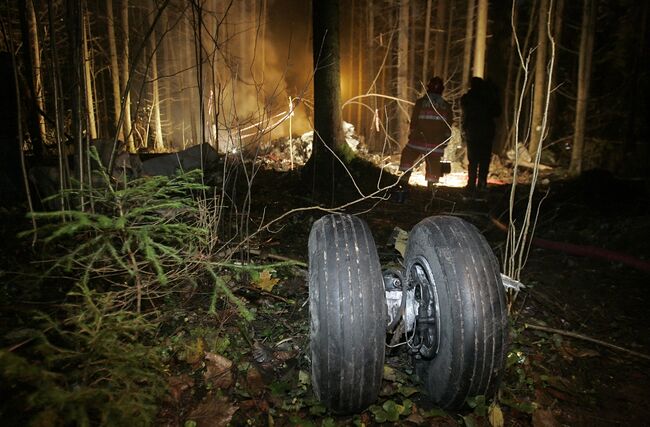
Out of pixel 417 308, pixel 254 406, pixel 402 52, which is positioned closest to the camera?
pixel 254 406

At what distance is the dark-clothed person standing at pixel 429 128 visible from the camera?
7.60 m

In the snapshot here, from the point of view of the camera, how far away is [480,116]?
323 inches

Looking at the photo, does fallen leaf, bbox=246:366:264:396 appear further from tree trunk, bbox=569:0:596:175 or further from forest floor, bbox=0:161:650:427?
tree trunk, bbox=569:0:596:175

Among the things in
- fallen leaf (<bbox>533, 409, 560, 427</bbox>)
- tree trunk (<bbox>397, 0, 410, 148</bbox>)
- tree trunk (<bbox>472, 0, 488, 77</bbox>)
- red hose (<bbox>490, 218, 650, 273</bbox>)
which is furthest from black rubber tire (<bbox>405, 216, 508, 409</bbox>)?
tree trunk (<bbox>397, 0, 410, 148</bbox>)

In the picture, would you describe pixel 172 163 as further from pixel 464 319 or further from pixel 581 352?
pixel 581 352

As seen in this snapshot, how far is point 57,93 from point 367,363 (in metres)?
2.94

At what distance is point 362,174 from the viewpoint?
8484 mm

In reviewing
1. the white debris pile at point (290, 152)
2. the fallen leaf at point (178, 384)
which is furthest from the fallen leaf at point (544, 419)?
the white debris pile at point (290, 152)

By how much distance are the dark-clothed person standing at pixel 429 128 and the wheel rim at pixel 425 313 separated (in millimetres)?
5033

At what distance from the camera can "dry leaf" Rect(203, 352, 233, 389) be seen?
2.55m

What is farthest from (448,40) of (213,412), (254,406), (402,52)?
(213,412)

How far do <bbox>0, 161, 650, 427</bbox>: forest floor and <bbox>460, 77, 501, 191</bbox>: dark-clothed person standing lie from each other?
3.82 m

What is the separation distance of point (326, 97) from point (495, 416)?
21.5 feet

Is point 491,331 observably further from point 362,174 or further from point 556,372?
point 362,174
